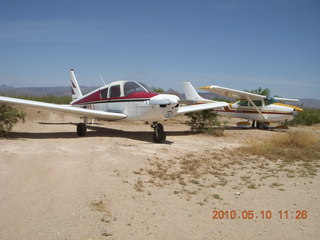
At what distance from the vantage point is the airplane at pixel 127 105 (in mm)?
9473

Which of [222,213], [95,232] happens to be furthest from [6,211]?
[222,213]

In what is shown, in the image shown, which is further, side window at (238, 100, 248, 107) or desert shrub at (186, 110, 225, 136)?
side window at (238, 100, 248, 107)

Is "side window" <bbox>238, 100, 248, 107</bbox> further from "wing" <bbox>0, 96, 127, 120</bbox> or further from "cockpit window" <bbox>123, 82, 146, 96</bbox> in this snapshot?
"wing" <bbox>0, 96, 127, 120</bbox>

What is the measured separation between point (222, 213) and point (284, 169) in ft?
11.6

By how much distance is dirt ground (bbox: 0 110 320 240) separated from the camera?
3627mm

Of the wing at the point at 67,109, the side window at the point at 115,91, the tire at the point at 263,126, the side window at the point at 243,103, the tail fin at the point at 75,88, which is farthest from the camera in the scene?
the side window at the point at 243,103

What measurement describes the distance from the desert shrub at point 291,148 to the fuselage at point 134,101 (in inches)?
128

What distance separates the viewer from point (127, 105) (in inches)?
419

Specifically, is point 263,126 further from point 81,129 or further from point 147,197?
point 147,197

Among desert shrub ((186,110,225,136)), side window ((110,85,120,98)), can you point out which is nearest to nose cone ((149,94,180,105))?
side window ((110,85,120,98))

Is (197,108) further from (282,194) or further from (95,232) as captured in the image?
(95,232)

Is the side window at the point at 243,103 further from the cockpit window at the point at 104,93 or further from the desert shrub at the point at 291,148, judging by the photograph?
the cockpit window at the point at 104,93

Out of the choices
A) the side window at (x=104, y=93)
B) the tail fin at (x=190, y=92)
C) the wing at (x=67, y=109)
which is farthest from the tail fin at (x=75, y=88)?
the tail fin at (x=190, y=92)

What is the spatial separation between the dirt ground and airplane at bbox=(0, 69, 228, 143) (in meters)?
2.42
